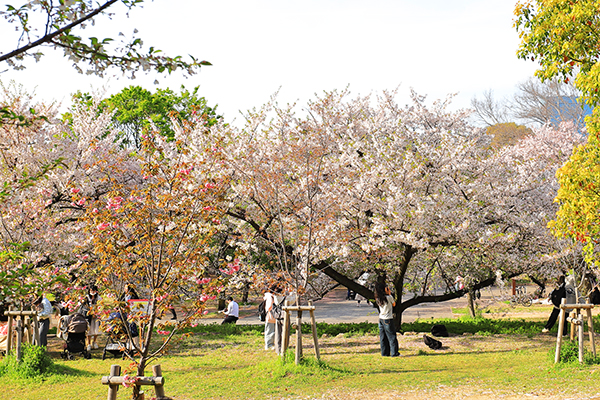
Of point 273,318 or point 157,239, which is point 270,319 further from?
point 157,239

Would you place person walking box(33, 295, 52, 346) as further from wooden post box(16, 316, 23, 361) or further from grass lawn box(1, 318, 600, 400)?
wooden post box(16, 316, 23, 361)

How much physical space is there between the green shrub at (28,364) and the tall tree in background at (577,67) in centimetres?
921

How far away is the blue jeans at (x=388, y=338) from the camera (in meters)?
10.3

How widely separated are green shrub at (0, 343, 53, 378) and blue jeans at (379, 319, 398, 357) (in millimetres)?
6394

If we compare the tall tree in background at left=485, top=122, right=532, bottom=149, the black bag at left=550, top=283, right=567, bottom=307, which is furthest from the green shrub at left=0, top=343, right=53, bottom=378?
the tall tree in background at left=485, top=122, right=532, bottom=149

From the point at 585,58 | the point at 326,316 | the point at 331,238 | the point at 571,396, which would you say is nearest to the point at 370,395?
the point at 571,396

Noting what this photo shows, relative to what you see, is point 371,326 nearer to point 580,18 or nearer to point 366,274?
point 366,274

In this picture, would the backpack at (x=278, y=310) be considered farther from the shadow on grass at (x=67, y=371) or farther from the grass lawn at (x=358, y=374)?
the shadow on grass at (x=67, y=371)

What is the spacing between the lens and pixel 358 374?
349 inches

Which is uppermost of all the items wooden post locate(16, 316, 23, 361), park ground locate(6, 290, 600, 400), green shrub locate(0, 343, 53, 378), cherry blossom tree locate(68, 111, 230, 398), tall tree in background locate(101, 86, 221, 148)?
tall tree in background locate(101, 86, 221, 148)

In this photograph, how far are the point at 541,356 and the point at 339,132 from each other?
7382 mm

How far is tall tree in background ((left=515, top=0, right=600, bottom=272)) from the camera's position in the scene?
7613 mm

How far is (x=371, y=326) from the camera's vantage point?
14867 mm

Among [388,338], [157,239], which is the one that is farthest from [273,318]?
[157,239]
